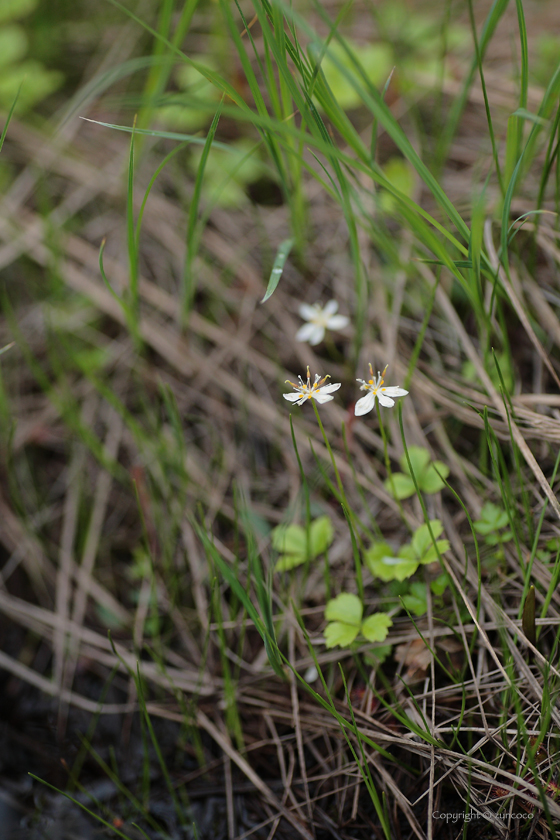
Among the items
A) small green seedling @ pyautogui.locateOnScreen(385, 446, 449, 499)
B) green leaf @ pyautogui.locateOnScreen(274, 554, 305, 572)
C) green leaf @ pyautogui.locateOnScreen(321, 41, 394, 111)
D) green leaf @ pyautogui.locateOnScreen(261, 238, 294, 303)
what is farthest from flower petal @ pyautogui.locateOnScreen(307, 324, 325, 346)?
green leaf @ pyautogui.locateOnScreen(321, 41, 394, 111)

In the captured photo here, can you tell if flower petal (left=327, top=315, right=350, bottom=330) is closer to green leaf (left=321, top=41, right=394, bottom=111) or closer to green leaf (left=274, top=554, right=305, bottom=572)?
green leaf (left=274, top=554, right=305, bottom=572)

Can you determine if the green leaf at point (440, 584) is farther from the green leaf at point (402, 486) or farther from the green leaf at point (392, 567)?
the green leaf at point (402, 486)

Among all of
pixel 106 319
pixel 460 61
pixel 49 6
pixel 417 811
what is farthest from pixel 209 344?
pixel 49 6

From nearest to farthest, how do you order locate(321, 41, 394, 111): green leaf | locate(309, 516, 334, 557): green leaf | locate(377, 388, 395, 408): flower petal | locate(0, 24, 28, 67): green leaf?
locate(377, 388, 395, 408): flower petal
locate(309, 516, 334, 557): green leaf
locate(321, 41, 394, 111): green leaf
locate(0, 24, 28, 67): green leaf

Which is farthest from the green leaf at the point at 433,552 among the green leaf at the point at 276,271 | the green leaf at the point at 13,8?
the green leaf at the point at 13,8

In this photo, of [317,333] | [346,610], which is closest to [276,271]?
[317,333]

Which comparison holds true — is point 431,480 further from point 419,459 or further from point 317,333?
point 317,333
